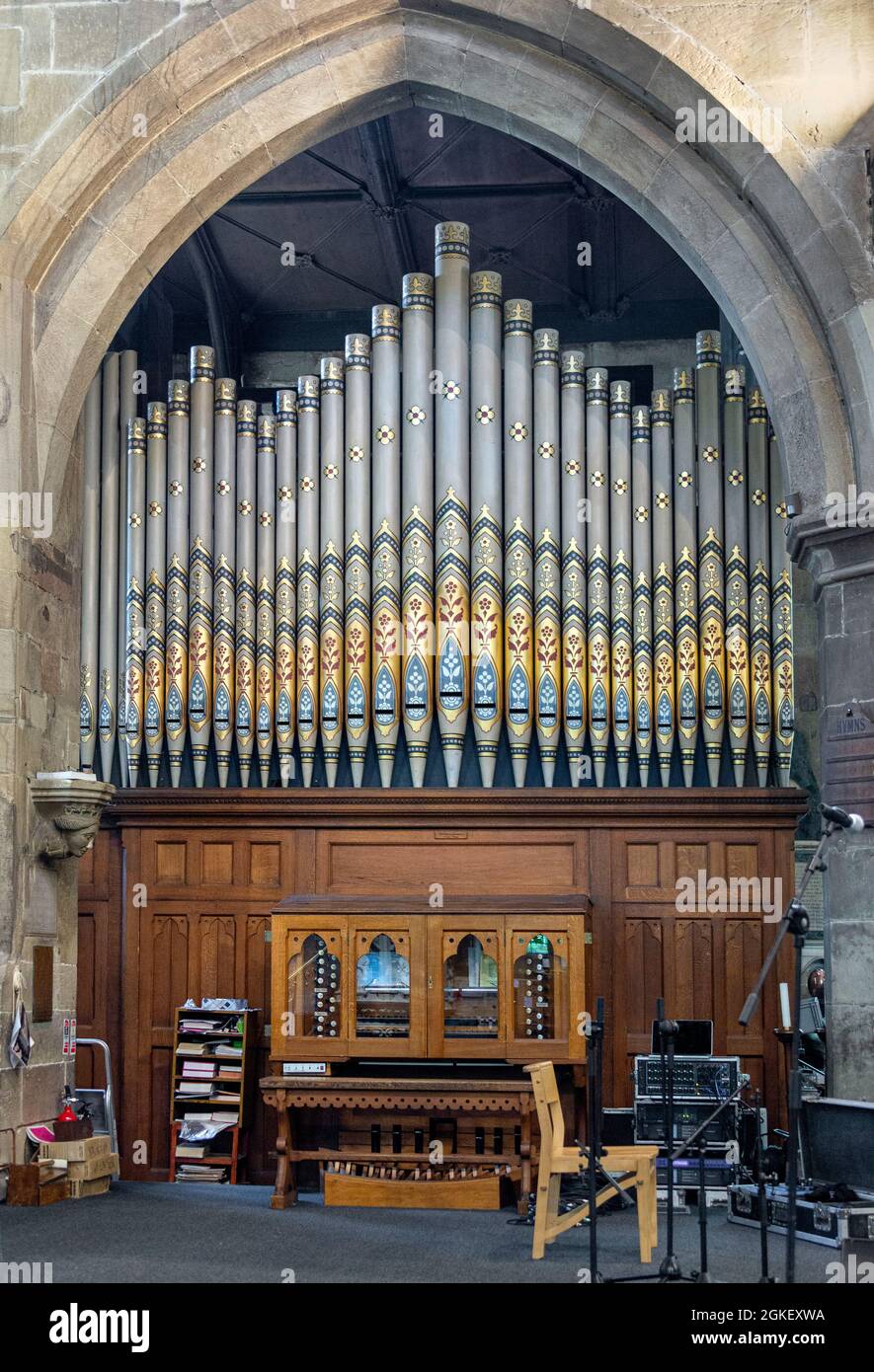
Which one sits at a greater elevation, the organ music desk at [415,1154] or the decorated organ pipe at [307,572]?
the decorated organ pipe at [307,572]

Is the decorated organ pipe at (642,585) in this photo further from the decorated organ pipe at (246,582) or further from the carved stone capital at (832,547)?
the decorated organ pipe at (246,582)

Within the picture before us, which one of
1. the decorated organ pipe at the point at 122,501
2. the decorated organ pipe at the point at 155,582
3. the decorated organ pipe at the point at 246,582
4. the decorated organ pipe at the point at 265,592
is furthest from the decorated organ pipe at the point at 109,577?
the decorated organ pipe at the point at 265,592

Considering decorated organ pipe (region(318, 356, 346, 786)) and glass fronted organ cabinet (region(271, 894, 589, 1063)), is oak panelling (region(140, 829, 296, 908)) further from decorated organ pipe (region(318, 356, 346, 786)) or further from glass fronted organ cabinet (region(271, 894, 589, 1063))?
glass fronted organ cabinet (region(271, 894, 589, 1063))

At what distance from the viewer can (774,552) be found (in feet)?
37.0

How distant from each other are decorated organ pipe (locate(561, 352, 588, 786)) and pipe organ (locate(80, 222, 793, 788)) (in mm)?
16

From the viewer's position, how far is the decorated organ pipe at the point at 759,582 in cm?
1109

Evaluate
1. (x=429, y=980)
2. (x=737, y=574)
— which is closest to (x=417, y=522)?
(x=737, y=574)

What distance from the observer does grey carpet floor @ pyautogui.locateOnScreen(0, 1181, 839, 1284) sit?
7.73m

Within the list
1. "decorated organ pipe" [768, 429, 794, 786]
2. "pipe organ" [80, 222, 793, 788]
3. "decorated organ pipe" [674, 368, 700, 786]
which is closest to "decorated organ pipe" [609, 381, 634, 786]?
"pipe organ" [80, 222, 793, 788]

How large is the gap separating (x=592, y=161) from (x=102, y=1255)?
652cm

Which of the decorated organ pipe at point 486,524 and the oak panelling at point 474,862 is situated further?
the oak panelling at point 474,862

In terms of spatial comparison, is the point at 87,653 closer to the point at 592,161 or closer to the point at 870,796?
the point at 592,161

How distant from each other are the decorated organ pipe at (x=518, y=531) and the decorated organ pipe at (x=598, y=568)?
39 centimetres

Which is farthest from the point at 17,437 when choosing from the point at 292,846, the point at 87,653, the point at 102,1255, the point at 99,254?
the point at 102,1255
